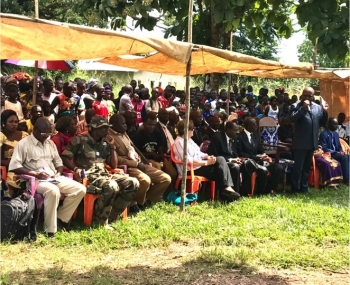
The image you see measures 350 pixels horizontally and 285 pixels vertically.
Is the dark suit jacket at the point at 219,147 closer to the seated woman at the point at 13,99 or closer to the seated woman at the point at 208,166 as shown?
the seated woman at the point at 208,166

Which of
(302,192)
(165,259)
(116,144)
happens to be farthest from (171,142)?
(165,259)

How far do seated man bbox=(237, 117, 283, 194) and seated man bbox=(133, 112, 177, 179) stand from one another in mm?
1518

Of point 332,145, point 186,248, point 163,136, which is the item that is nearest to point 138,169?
point 163,136

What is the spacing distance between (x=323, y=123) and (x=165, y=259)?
19.3 ft

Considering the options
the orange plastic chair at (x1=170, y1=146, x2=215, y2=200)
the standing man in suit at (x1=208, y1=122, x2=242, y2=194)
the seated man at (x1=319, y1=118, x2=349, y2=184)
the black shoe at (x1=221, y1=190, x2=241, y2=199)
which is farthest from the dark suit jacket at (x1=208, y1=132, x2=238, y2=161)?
the seated man at (x1=319, y1=118, x2=349, y2=184)

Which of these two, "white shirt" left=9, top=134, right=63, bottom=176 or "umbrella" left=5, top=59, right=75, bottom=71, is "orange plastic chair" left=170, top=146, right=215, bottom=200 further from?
"umbrella" left=5, top=59, right=75, bottom=71

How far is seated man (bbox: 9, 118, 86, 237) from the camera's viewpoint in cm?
534

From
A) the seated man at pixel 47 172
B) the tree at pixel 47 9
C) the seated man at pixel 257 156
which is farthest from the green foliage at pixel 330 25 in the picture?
the tree at pixel 47 9

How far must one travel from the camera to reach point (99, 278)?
4273 millimetres

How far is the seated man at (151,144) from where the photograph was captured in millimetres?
7402

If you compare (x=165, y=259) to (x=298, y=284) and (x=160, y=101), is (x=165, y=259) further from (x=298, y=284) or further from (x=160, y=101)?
(x=160, y=101)

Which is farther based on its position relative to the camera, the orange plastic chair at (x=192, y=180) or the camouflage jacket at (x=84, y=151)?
the orange plastic chair at (x=192, y=180)

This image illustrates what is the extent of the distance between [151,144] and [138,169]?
0.84 meters

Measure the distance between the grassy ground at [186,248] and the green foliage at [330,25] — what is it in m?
2.06
